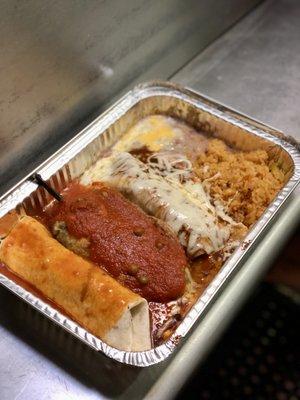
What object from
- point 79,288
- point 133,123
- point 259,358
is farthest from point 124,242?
point 259,358

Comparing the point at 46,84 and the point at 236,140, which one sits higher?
the point at 236,140

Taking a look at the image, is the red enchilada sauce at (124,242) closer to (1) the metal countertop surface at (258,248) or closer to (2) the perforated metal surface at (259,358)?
(1) the metal countertop surface at (258,248)

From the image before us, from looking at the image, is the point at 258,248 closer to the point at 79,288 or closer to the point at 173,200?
the point at 173,200

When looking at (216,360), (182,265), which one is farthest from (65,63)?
(216,360)

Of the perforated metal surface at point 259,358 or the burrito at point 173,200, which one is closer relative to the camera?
the burrito at point 173,200

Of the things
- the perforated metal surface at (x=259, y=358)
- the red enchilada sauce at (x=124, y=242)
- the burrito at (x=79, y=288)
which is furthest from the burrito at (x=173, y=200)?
the perforated metal surface at (x=259, y=358)

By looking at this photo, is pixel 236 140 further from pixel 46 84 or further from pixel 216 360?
pixel 216 360

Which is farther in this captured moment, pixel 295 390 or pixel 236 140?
pixel 295 390
